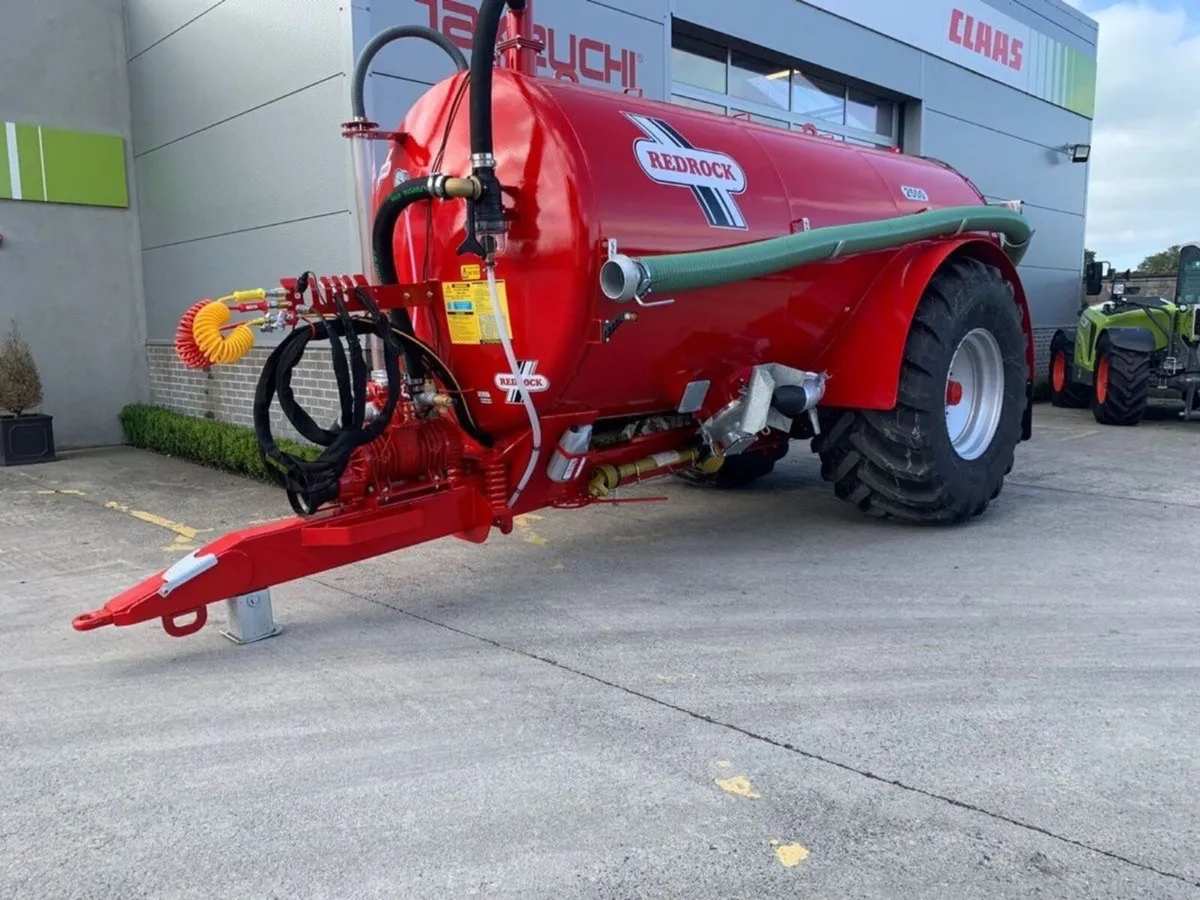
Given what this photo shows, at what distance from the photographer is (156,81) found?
9367 millimetres

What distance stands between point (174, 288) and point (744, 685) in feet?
26.7

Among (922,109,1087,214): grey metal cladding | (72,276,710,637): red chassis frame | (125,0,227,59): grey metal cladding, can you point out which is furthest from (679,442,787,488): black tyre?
(922,109,1087,214): grey metal cladding

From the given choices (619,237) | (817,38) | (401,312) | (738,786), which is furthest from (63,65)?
(738,786)

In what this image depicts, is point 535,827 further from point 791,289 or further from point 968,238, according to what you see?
point 968,238

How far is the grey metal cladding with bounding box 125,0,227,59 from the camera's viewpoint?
864 cm

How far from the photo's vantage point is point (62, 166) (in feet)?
30.8

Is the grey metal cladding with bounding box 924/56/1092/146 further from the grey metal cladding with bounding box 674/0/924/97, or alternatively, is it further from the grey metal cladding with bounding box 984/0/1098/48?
the grey metal cladding with bounding box 984/0/1098/48

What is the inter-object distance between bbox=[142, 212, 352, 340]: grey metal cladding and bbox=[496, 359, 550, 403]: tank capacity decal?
3.65m

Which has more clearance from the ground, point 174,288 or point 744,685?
point 174,288

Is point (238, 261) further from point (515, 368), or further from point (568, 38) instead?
point (515, 368)

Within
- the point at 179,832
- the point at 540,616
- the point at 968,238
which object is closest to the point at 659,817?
the point at 179,832

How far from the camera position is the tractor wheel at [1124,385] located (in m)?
9.91

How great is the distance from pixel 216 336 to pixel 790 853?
260cm

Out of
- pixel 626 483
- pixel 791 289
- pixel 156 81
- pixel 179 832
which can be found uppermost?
pixel 156 81
